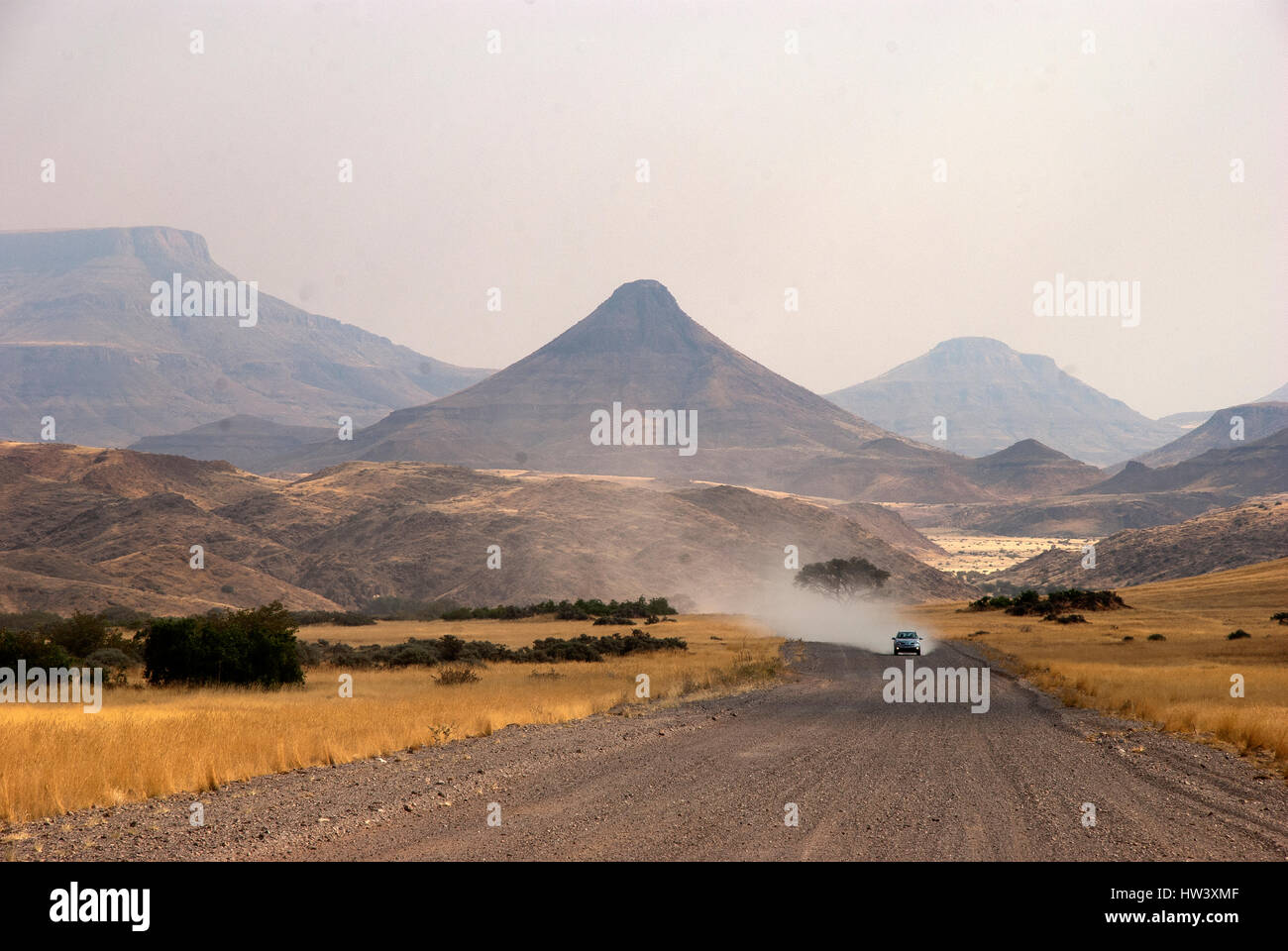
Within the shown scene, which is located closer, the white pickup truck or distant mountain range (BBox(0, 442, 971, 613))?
the white pickup truck

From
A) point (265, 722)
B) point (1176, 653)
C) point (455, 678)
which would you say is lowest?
point (1176, 653)

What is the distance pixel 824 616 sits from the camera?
8581cm

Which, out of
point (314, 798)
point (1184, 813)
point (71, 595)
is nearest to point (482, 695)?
point (314, 798)

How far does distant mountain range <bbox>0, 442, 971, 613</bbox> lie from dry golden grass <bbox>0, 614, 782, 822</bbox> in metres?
54.0

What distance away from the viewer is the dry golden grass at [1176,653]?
20656 millimetres

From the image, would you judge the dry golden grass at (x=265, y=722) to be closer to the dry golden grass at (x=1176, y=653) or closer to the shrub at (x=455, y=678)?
the shrub at (x=455, y=678)

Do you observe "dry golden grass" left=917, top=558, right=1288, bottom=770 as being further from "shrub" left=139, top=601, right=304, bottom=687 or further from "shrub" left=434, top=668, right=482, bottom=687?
"shrub" left=139, top=601, right=304, bottom=687

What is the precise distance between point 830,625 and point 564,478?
82573 mm

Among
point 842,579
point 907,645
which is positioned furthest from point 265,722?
point 842,579

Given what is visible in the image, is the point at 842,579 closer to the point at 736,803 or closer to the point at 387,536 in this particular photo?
the point at 387,536

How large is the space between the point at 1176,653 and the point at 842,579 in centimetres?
5484

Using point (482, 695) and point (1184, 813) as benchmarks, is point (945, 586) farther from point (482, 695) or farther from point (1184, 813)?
point (1184, 813)

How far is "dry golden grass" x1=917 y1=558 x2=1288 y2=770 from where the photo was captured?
67.8 feet

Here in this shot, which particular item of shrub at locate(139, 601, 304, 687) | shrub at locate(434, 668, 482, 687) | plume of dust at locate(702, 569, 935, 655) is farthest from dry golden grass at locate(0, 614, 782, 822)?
plume of dust at locate(702, 569, 935, 655)
